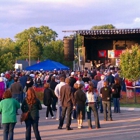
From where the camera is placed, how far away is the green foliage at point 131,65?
28.5 m

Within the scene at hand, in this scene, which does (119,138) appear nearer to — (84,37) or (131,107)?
(131,107)

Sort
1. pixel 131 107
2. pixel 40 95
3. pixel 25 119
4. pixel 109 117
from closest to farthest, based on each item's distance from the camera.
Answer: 1. pixel 25 119
2. pixel 109 117
3. pixel 131 107
4. pixel 40 95

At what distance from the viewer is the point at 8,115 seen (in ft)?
36.9

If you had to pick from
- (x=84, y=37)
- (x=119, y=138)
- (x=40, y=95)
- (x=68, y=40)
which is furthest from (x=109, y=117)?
(x=84, y=37)

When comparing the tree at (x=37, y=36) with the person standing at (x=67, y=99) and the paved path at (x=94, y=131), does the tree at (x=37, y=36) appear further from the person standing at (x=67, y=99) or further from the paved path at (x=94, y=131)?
the person standing at (x=67, y=99)

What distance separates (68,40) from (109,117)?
87.3 feet

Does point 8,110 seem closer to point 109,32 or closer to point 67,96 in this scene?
point 67,96

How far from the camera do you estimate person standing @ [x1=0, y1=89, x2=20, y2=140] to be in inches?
443

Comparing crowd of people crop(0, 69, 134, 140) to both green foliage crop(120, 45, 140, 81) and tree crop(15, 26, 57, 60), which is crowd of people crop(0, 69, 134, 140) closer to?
green foliage crop(120, 45, 140, 81)

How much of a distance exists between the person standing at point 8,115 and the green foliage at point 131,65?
1782 cm

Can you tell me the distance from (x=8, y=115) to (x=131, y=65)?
730 inches

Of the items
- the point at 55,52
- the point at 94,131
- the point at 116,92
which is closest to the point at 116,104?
the point at 116,92

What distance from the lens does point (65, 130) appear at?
15234mm

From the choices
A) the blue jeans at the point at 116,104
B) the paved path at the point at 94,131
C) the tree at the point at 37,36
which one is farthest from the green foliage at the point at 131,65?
the tree at the point at 37,36
